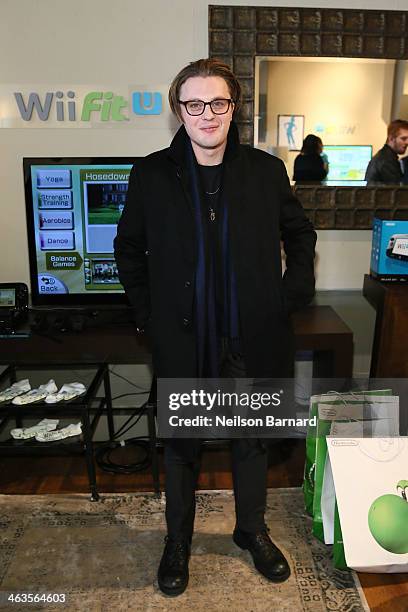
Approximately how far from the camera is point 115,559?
181cm

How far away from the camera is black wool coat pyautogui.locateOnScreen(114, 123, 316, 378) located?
148 cm

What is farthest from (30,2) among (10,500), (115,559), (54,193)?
(115,559)

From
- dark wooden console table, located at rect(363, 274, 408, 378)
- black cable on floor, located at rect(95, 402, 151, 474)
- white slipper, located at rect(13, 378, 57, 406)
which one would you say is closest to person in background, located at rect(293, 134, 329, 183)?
dark wooden console table, located at rect(363, 274, 408, 378)

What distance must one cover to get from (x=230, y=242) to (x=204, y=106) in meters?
0.37

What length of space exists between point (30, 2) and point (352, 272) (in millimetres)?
1856

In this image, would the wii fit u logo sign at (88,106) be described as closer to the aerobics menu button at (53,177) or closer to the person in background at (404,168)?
the aerobics menu button at (53,177)

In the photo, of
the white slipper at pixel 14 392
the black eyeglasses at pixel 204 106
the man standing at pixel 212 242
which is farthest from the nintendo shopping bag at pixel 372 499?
the white slipper at pixel 14 392

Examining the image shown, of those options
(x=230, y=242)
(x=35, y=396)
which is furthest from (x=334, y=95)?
(x=35, y=396)

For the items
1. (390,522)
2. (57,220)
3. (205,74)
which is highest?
(205,74)

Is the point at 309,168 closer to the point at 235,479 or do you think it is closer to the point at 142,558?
the point at 235,479

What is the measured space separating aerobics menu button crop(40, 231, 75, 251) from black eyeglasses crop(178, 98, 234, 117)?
1019 millimetres

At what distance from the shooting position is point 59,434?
2.13 meters

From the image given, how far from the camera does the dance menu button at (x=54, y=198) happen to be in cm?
225

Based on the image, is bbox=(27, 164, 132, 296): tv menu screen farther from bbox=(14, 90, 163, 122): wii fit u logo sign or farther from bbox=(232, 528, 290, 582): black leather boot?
bbox=(232, 528, 290, 582): black leather boot
